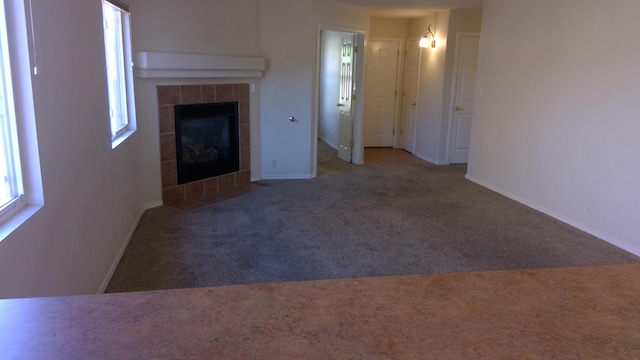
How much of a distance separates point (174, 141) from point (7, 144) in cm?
325

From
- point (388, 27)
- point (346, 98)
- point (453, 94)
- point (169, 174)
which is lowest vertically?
point (169, 174)

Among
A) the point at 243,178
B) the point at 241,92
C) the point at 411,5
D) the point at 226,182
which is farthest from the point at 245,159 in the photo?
the point at 411,5

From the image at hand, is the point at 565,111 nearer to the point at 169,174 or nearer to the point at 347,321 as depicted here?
the point at 169,174

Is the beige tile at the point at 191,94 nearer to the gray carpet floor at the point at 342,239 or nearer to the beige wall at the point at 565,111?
the gray carpet floor at the point at 342,239

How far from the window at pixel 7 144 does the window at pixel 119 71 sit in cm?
193

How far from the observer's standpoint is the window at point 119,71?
13.5 feet

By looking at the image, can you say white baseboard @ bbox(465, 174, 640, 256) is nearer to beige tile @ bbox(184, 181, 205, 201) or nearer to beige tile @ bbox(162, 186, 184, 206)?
beige tile @ bbox(184, 181, 205, 201)

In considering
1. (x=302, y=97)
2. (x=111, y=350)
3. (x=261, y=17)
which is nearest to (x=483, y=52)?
(x=302, y=97)

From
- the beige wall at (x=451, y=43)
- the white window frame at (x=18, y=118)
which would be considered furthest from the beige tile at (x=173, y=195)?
the beige wall at (x=451, y=43)

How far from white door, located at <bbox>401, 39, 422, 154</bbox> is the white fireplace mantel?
11.4 feet

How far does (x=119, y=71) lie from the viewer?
14.4 ft

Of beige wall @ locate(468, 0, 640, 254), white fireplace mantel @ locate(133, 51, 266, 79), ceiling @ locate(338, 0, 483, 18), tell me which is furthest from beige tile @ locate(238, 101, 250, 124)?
beige wall @ locate(468, 0, 640, 254)

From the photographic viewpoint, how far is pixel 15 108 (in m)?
2.01

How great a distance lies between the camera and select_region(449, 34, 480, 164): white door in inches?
290
